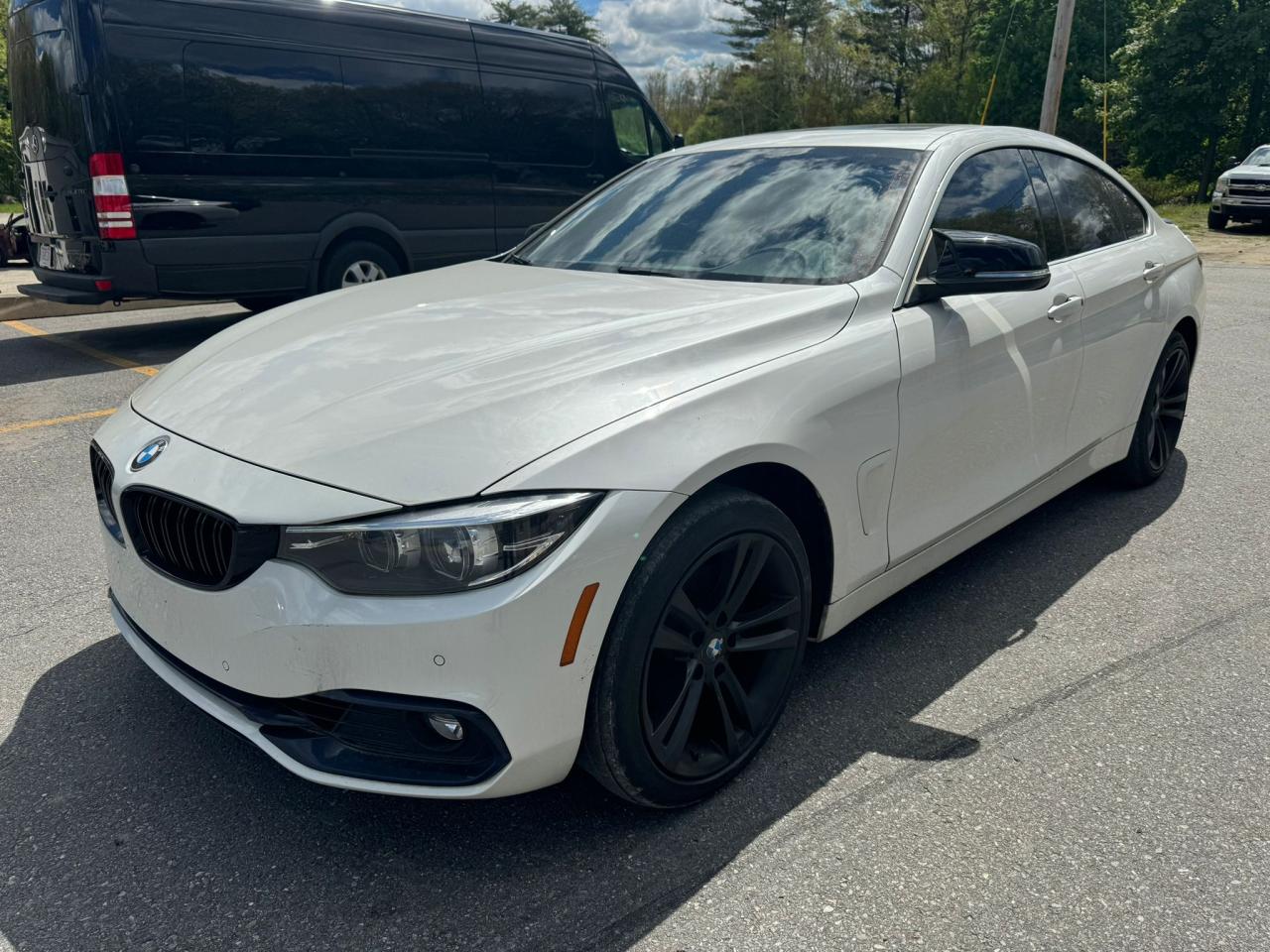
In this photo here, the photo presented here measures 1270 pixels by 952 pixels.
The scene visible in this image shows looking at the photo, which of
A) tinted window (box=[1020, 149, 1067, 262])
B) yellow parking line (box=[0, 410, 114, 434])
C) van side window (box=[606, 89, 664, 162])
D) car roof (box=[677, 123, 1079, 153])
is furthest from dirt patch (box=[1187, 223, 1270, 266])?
yellow parking line (box=[0, 410, 114, 434])

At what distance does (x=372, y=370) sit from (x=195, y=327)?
774 centimetres

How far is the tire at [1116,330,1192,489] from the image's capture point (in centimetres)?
450

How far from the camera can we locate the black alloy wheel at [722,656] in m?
2.33

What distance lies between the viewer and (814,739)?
276 centimetres

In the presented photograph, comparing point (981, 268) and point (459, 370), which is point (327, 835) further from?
point (981, 268)

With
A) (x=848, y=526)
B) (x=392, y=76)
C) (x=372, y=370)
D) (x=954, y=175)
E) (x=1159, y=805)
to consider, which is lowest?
(x=1159, y=805)

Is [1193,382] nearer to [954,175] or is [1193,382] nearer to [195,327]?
[954,175]

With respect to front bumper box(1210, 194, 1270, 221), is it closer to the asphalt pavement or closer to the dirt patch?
the dirt patch

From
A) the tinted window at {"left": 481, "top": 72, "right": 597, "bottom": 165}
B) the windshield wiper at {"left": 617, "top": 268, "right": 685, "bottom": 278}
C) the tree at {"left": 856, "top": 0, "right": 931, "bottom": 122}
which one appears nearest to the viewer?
the windshield wiper at {"left": 617, "top": 268, "right": 685, "bottom": 278}

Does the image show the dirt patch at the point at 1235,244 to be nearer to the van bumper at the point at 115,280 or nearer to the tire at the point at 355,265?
the tire at the point at 355,265

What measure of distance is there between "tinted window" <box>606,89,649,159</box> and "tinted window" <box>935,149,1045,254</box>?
7134 millimetres

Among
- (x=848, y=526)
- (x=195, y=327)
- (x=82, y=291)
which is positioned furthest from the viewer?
(x=195, y=327)

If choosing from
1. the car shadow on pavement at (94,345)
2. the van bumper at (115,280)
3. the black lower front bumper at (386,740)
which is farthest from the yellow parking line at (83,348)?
the black lower front bumper at (386,740)

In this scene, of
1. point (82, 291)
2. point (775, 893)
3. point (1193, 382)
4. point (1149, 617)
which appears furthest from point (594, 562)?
point (82, 291)
